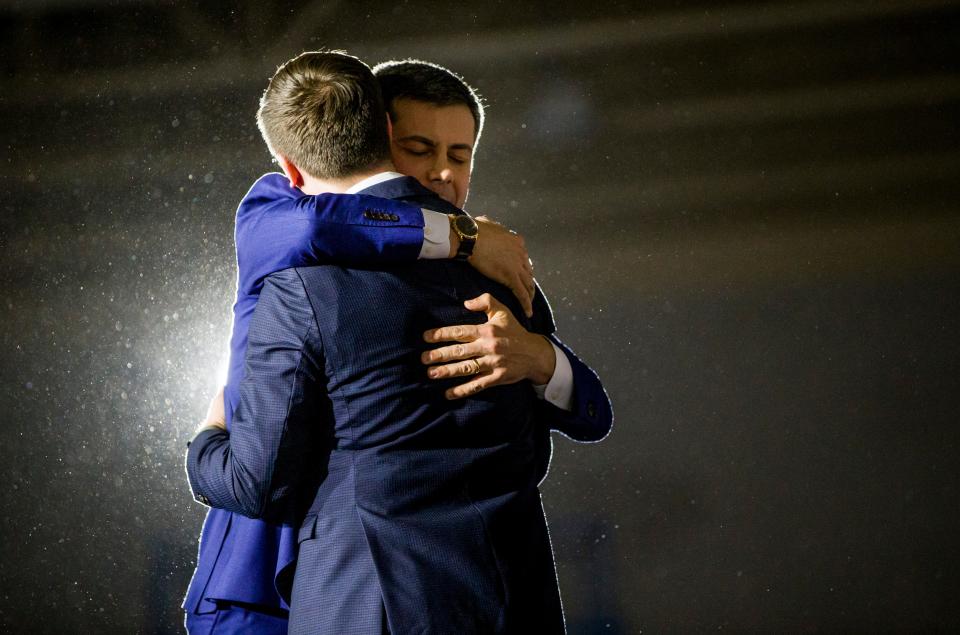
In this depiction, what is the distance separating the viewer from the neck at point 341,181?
36.2 inches

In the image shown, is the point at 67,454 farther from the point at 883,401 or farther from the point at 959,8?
the point at 959,8

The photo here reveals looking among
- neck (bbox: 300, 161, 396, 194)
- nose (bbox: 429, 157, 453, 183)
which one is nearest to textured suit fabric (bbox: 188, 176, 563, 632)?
neck (bbox: 300, 161, 396, 194)

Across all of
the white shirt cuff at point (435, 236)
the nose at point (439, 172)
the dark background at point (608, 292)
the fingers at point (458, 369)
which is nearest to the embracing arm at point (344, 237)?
the white shirt cuff at point (435, 236)

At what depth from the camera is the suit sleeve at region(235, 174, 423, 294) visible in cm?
83

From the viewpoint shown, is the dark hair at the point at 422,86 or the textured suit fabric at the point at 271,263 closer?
the textured suit fabric at the point at 271,263

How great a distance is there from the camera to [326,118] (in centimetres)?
89

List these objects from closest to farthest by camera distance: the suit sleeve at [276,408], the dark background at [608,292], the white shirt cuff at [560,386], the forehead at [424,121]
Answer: the suit sleeve at [276,408]
the white shirt cuff at [560,386]
the forehead at [424,121]
the dark background at [608,292]

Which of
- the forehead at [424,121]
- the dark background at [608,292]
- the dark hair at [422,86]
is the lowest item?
the dark background at [608,292]

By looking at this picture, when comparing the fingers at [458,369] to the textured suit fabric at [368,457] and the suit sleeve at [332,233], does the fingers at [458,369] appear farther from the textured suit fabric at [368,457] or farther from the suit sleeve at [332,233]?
the suit sleeve at [332,233]

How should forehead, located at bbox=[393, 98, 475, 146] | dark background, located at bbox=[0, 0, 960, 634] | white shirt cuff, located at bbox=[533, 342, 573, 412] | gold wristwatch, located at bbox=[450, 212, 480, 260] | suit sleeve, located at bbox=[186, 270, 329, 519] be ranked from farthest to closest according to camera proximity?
dark background, located at bbox=[0, 0, 960, 634] → forehead, located at bbox=[393, 98, 475, 146] → white shirt cuff, located at bbox=[533, 342, 573, 412] → gold wristwatch, located at bbox=[450, 212, 480, 260] → suit sleeve, located at bbox=[186, 270, 329, 519]

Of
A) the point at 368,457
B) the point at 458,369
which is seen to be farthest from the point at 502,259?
the point at 368,457

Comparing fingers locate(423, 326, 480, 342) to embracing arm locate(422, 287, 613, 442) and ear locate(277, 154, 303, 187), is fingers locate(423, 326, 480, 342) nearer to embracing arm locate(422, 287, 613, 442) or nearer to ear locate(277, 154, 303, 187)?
embracing arm locate(422, 287, 613, 442)

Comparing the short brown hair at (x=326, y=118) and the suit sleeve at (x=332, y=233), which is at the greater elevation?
the short brown hair at (x=326, y=118)

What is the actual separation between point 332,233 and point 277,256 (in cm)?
7
